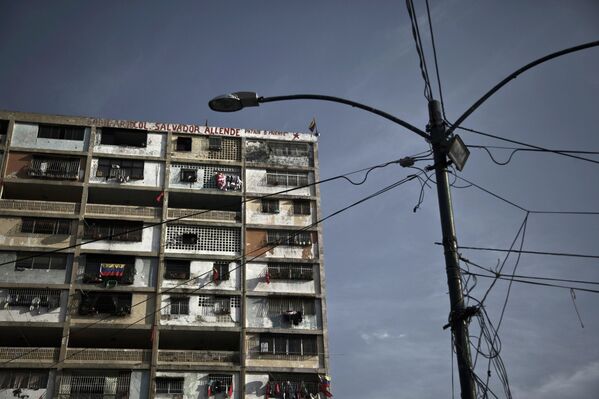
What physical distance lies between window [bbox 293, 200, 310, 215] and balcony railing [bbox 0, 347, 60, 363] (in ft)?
58.5

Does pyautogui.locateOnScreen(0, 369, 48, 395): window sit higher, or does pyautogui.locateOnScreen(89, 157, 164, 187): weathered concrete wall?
pyautogui.locateOnScreen(89, 157, 164, 187): weathered concrete wall

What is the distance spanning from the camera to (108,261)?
39.0 m

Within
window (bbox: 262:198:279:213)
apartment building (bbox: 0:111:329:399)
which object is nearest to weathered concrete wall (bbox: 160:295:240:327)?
apartment building (bbox: 0:111:329:399)

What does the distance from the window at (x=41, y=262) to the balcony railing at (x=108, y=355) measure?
5.35 m

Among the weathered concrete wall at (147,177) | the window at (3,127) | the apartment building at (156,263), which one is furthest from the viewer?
the window at (3,127)

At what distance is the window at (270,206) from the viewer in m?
42.6

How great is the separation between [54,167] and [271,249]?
15.8 m

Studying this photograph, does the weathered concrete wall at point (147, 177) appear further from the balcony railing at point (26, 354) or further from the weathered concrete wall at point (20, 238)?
the balcony railing at point (26, 354)

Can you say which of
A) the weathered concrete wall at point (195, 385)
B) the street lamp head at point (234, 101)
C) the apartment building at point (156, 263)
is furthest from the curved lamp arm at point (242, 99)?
the weathered concrete wall at point (195, 385)

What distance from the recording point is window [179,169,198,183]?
139ft

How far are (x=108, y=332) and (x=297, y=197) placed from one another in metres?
15.4

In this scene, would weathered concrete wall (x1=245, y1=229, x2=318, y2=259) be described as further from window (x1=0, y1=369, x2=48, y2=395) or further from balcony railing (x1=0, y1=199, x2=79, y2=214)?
window (x1=0, y1=369, x2=48, y2=395)

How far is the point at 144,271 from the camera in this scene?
39.3 meters

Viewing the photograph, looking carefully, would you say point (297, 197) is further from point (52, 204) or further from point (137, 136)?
point (52, 204)
